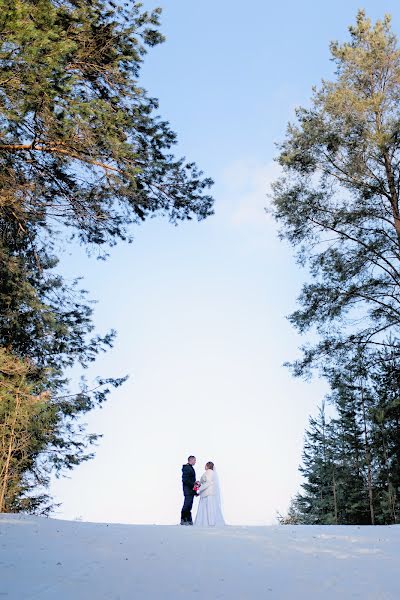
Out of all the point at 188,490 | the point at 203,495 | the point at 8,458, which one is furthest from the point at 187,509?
the point at 8,458

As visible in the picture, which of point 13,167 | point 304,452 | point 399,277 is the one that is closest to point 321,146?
point 399,277

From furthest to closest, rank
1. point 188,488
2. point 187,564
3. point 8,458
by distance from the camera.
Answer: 1. point 188,488
2. point 8,458
3. point 187,564

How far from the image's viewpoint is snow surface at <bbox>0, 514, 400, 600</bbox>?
4695mm

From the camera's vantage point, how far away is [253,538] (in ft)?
24.7

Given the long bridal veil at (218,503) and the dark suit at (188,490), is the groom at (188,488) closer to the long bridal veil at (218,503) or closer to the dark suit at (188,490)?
the dark suit at (188,490)

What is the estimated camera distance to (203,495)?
12422 millimetres

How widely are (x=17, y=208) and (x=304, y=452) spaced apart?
92.7ft

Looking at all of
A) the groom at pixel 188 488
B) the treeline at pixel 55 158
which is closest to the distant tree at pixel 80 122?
the treeline at pixel 55 158

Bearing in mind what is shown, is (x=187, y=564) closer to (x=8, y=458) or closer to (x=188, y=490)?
(x=8, y=458)

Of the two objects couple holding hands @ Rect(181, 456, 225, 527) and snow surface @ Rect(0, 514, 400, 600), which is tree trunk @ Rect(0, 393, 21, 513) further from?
couple holding hands @ Rect(181, 456, 225, 527)

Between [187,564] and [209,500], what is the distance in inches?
270

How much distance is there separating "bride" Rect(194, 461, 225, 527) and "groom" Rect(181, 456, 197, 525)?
1.13 ft

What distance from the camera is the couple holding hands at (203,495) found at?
12.0 metres

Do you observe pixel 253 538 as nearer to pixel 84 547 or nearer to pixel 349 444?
pixel 84 547
